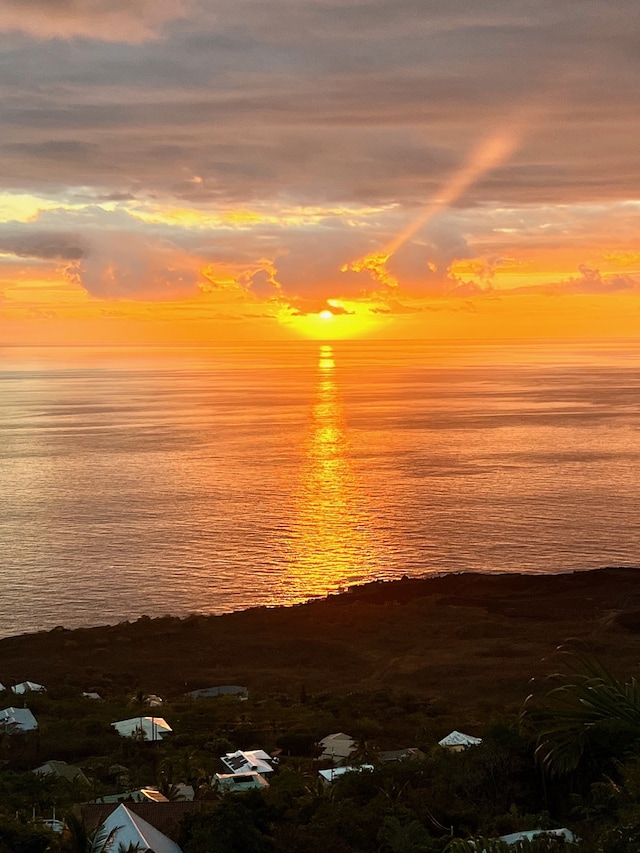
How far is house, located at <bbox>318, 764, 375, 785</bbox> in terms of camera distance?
105 feet

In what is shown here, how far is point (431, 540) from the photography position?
84500mm

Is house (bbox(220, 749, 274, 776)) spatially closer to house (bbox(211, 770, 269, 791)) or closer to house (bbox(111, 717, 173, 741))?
house (bbox(211, 770, 269, 791))

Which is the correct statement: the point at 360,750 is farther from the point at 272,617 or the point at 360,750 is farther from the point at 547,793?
the point at 272,617

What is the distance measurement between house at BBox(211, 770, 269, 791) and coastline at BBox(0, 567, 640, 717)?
15.2 meters

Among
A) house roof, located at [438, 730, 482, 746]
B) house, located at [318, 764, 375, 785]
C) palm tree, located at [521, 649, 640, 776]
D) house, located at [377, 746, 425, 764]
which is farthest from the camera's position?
house roof, located at [438, 730, 482, 746]

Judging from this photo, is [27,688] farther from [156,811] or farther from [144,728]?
[156,811]

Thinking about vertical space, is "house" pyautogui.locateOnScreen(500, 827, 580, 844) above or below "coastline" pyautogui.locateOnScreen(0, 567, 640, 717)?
above

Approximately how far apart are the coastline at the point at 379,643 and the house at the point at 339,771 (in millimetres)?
12940

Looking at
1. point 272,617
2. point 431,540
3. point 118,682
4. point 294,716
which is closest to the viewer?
point 294,716

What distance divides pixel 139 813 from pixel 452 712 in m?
22.4

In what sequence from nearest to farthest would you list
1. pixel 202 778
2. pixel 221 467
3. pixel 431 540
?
pixel 202 778 < pixel 431 540 < pixel 221 467

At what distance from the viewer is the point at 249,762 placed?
35625mm

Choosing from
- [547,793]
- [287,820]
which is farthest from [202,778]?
[547,793]

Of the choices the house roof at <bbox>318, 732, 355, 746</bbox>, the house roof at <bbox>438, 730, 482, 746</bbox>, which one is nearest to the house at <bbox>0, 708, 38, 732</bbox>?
the house roof at <bbox>318, 732, 355, 746</bbox>
